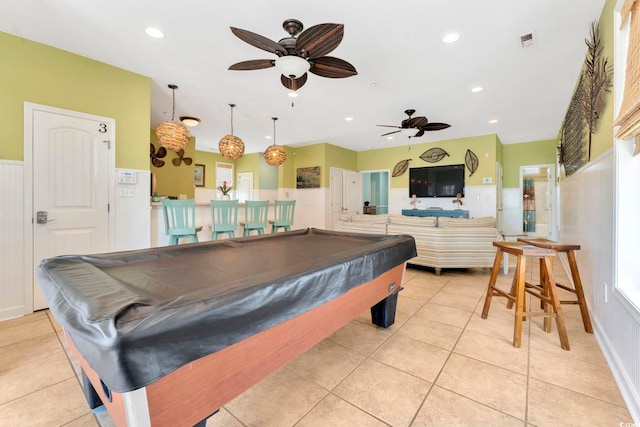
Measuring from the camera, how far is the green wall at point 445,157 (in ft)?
20.2

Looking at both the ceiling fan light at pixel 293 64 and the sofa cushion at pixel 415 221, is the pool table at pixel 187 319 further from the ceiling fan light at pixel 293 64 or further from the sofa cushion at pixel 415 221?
the sofa cushion at pixel 415 221

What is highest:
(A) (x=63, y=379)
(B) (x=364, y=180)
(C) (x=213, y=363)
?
(B) (x=364, y=180)

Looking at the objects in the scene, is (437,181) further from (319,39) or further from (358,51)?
(319,39)

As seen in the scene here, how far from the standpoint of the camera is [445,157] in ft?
22.2

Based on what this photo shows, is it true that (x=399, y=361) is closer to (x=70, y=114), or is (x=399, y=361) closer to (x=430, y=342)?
(x=430, y=342)

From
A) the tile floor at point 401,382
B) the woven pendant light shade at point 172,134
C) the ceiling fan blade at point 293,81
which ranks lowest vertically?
the tile floor at point 401,382

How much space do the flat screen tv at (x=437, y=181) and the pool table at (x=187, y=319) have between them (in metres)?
5.90

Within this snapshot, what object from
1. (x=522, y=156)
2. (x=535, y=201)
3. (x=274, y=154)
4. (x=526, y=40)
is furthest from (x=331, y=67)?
(x=535, y=201)

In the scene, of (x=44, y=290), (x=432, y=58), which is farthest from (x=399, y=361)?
(x=432, y=58)

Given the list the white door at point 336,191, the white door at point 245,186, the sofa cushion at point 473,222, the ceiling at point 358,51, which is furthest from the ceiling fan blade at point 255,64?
the white door at point 245,186

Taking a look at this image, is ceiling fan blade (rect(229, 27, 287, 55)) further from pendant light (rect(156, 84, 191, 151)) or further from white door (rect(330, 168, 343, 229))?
white door (rect(330, 168, 343, 229))

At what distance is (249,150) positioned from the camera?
767 centimetres

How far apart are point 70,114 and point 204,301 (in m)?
3.23

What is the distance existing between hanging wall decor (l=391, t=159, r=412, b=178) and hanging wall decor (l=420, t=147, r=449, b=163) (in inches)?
16.8
